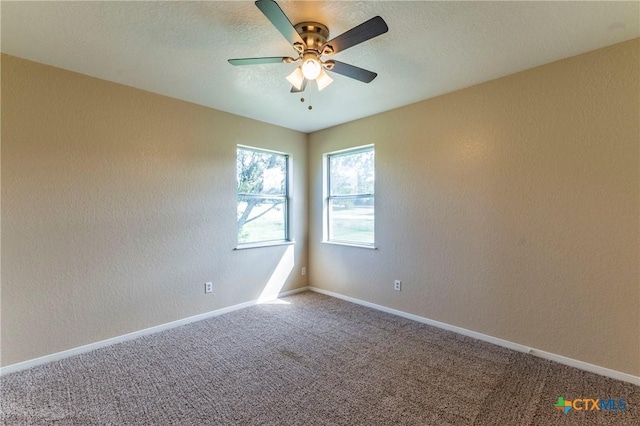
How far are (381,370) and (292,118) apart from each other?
3.07 metres

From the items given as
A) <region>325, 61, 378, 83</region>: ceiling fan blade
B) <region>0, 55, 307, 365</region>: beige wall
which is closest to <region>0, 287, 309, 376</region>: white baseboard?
<region>0, 55, 307, 365</region>: beige wall

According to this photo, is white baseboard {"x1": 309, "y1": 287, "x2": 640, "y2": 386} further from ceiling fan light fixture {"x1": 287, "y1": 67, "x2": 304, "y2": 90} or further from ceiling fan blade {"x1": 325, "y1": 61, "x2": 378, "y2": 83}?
ceiling fan light fixture {"x1": 287, "y1": 67, "x2": 304, "y2": 90}

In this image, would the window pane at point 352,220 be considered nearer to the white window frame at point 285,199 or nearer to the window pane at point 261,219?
the white window frame at point 285,199

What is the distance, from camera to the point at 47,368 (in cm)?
233

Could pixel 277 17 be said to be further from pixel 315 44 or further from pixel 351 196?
pixel 351 196

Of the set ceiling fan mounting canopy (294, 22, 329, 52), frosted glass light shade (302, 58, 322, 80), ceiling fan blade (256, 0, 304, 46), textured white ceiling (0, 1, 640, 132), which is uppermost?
textured white ceiling (0, 1, 640, 132)

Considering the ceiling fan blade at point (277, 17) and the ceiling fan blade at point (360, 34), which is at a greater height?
the ceiling fan blade at point (277, 17)

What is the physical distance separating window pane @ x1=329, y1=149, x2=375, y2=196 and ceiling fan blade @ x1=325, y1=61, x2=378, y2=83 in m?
1.76

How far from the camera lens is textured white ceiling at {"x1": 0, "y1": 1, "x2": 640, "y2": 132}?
1771mm

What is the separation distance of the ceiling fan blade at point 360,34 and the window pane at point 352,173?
7.01 ft

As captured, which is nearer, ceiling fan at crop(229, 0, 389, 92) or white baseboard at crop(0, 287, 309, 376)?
ceiling fan at crop(229, 0, 389, 92)

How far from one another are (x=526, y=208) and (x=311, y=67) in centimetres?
220

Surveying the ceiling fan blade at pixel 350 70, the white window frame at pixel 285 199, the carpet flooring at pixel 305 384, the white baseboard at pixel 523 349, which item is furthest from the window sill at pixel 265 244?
the ceiling fan blade at pixel 350 70

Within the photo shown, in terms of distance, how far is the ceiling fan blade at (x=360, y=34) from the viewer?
155cm
